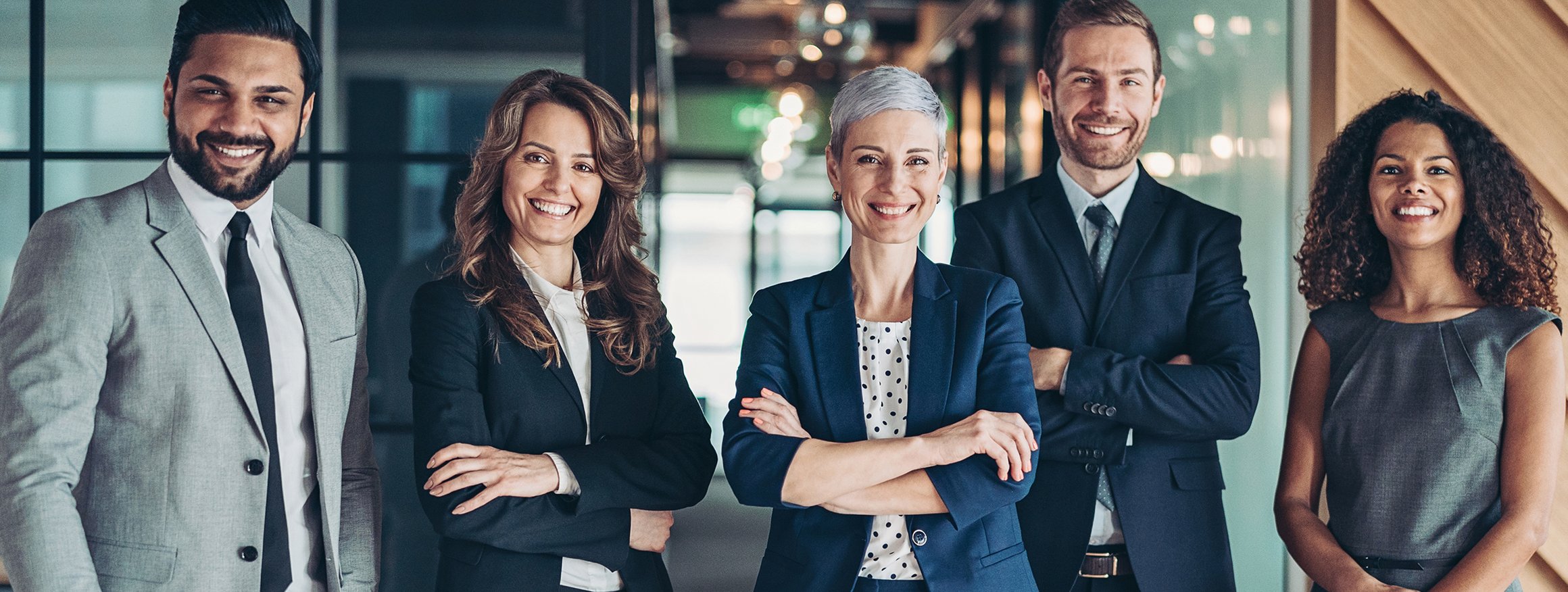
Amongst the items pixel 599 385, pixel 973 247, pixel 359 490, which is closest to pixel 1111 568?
pixel 973 247

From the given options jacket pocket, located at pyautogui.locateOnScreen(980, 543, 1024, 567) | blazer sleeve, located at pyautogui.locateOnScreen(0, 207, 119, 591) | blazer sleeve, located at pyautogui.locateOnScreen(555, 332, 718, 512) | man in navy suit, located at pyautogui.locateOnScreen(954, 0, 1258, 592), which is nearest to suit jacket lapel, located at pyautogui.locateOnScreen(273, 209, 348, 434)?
blazer sleeve, located at pyautogui.locateOnScreen(0, 207, 119, 591)

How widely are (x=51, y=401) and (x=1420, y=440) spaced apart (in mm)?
2573

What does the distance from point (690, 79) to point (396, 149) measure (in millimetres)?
10525

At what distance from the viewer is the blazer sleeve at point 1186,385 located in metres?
2.35

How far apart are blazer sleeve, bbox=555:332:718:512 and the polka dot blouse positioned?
402 mm

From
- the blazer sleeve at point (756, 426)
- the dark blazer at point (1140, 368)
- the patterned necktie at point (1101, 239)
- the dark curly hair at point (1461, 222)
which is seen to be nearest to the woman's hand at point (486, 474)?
the blazer sleeve at point (756, 426)

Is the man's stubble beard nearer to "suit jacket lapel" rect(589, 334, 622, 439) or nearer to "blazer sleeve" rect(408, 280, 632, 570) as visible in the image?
"blazer sleeve" rect(408, 280, 632, 570)

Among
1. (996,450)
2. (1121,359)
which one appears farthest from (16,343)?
(1121,359)

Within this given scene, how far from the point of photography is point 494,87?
3.57m

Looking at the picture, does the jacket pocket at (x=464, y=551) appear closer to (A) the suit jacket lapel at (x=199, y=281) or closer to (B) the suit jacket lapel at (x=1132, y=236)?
(A) the suit jacket lapel at (x=199, y=281)

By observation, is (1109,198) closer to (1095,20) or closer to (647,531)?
(1095,20)

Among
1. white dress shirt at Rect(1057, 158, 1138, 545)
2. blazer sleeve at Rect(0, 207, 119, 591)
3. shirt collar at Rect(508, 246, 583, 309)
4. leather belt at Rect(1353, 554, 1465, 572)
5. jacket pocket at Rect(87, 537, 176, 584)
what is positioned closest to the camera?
blazer sleeve at Rect(0, 207, 119, 591)

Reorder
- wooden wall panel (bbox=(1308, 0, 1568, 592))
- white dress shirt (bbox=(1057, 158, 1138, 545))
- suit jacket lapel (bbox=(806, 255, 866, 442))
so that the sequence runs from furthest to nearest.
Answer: wooden wall panel (bbox=(1308, 0, 1568, 592)) < white dress shirt (bbox=(1057, 158, 1138, 545)) < suit jacket lapel (bbox=(806, 255, 866, 442))

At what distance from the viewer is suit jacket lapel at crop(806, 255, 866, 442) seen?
84.4 inches
